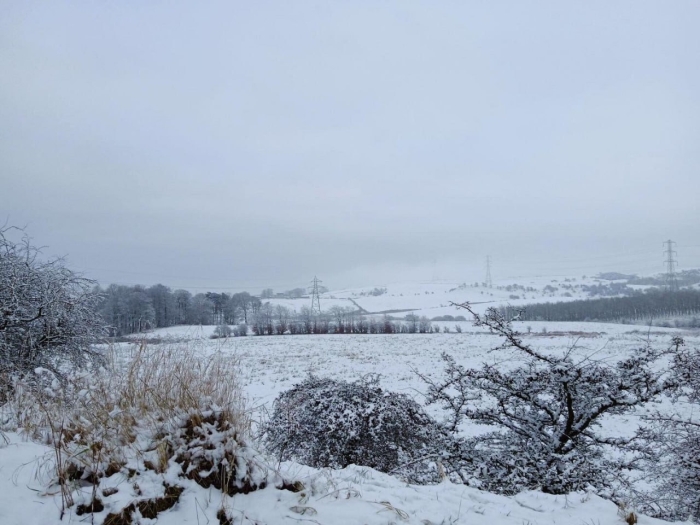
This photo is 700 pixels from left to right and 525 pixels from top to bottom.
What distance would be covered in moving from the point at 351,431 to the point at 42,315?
246 inches

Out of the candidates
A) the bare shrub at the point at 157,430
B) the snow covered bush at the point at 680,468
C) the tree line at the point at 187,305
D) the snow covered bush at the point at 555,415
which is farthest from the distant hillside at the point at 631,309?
the bare shrub at the point at 157,430

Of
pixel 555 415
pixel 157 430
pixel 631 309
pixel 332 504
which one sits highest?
pixel 157 430

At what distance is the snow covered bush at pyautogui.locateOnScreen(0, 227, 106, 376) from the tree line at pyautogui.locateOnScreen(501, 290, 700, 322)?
74233 mm

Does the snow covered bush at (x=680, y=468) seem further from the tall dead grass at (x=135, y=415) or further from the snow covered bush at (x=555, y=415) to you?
the tall dead grass at (x=135, y=415)

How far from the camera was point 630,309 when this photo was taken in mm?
72750

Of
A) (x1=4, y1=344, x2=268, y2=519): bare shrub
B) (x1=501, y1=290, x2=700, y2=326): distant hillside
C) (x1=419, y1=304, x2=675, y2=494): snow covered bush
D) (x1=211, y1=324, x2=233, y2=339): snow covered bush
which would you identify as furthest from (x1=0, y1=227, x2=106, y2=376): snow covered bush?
(x1=501, y1=290, x2=700, y2=326): distant hillside

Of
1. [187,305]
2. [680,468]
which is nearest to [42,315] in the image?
[680,468]

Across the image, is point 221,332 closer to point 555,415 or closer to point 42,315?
point 42,315

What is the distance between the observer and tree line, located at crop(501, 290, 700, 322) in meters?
69.9

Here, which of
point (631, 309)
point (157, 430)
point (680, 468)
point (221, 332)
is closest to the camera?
point (157, 430)

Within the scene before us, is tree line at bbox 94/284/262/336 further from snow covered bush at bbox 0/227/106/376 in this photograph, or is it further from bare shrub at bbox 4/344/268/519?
bare shrub at bbox 4/344/268/519

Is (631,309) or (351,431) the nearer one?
(351,431)

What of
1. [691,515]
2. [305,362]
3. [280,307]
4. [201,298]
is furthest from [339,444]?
[280,307]

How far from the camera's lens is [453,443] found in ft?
18.2
